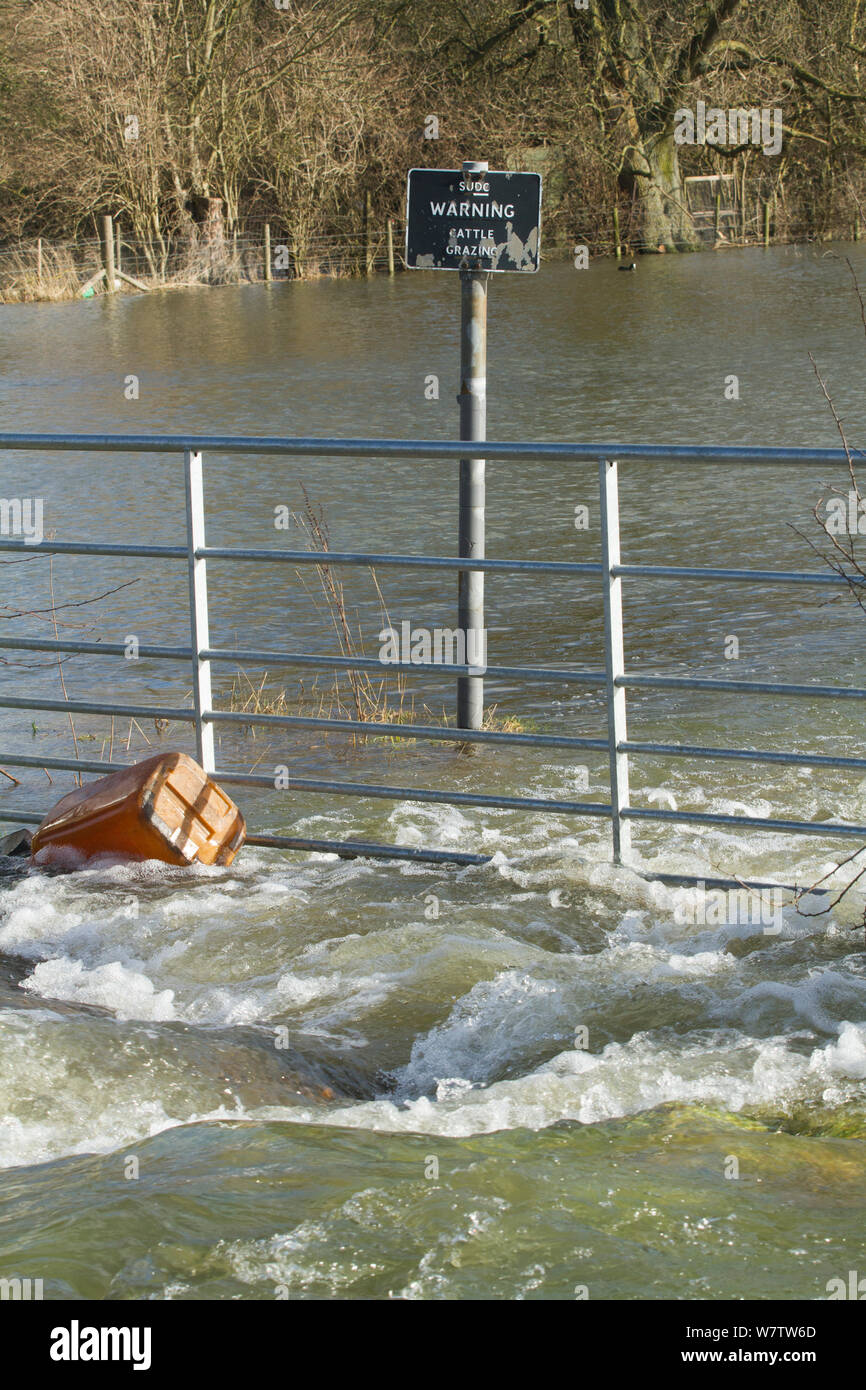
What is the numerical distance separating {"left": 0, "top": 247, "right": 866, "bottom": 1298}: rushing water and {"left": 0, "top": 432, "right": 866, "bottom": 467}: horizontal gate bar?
4.51ft

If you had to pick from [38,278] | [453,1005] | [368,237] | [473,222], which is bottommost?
[453,1005]

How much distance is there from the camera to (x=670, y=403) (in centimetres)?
1661

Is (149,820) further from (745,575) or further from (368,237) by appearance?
(368,237)

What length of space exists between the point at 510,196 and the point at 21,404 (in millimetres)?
14373

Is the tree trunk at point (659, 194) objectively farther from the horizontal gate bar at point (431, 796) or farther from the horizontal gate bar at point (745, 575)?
the horizontal gate bar at point (745, 575)

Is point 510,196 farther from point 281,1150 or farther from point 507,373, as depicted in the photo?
point 507,373

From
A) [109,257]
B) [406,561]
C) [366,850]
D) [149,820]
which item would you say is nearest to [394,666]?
[406,561]

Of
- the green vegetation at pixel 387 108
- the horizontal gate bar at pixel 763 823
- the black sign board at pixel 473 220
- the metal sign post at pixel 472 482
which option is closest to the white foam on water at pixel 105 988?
the horizontal gate bar at pixel 763 823

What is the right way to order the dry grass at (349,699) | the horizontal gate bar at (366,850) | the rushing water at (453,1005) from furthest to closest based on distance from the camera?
the dry grass at (349,699) < the horizontal gate bar at (366,850) < the rushing water at (453,1005)

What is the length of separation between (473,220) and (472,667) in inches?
77.7

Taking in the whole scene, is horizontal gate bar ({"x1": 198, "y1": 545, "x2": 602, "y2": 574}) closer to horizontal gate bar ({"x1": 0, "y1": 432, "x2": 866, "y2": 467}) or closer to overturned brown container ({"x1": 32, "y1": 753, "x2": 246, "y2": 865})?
horizontal gate bar ({"x1": 0, "y1": 432, "x2": 866, "y2": 467})

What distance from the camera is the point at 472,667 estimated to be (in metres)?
4.84

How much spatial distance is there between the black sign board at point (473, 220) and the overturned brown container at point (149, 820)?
2.24 m

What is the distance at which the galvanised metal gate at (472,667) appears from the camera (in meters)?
4.38
